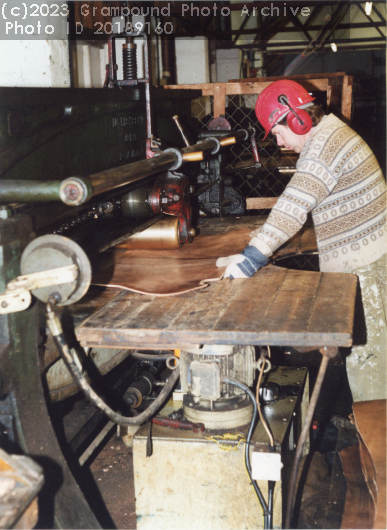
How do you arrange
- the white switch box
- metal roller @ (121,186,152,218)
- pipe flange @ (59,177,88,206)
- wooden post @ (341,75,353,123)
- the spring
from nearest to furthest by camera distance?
pipe flange @ (59,177,88,206)
the white switch box
metal roller @ (121,186,152,218)
the spring
wooden post @ (341,75,353,123)

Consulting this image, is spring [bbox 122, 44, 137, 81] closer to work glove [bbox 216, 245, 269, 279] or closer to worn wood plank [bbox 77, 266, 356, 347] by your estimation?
work glove [bbox 216, 245, 269, 279]

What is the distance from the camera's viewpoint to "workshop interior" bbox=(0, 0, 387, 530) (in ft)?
4.94

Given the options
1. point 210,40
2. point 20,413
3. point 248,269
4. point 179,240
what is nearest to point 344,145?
point 248,269

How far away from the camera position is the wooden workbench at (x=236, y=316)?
1534mm

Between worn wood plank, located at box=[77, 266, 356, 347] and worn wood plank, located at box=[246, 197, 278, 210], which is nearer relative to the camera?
worn wood plank, located at box=[77, 266, 356, 347]

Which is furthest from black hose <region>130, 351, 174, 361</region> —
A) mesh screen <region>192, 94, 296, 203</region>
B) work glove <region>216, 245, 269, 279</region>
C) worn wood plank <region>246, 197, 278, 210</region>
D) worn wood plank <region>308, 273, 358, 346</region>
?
mesh screen <region>192, 94, 296, 203</region>

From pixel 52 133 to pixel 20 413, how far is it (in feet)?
3.45

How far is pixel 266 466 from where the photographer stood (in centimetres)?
187

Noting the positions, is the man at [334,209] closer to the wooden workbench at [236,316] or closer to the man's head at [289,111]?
the man's head at [289,111]

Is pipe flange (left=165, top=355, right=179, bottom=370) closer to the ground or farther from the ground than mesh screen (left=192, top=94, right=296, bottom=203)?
closer to the ground

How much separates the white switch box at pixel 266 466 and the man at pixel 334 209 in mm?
690

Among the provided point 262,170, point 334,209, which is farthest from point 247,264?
point 262,170

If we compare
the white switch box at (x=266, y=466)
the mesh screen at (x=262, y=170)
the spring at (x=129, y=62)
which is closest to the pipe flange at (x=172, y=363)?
the white switch box at (x=266, y=466)

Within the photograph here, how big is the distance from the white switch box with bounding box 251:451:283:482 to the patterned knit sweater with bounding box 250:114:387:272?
0.78 metres
